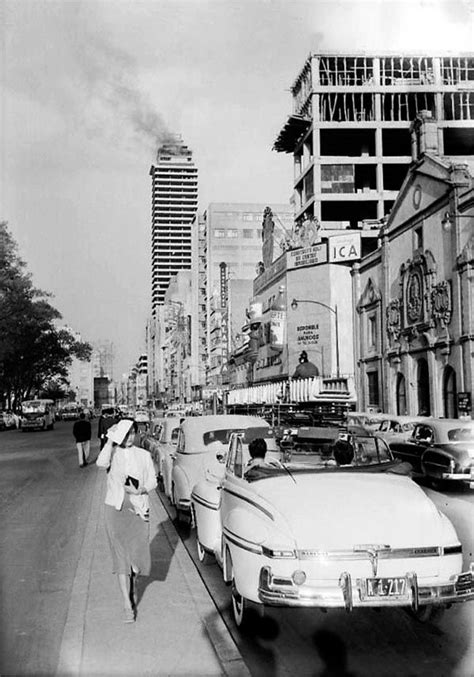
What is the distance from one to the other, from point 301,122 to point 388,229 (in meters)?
26.9

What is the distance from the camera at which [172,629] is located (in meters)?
5.46

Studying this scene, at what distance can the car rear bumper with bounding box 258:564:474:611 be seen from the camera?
15.6ft

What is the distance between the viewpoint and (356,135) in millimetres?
64938

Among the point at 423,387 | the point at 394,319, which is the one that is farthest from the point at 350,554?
the point at 394,319

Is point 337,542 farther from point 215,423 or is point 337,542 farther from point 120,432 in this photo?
point 215,423

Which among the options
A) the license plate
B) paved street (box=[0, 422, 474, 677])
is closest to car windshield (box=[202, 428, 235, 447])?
paved street (box=[0, 422, 474, 677])

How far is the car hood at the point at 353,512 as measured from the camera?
493cm

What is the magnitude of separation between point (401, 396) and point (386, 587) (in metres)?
36.1

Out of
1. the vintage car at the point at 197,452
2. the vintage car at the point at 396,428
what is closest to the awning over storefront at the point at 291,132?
the vintage car at the point at 396,428

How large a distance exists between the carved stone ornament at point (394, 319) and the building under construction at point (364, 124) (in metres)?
21.9

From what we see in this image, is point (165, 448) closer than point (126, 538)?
No

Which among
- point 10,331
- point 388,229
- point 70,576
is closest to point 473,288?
point 388,229

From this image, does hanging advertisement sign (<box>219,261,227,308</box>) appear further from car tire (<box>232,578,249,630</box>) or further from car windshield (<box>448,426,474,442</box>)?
car tire (<box>232,578,249,630</box>)

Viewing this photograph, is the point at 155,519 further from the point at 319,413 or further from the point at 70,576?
the point at 319,413
